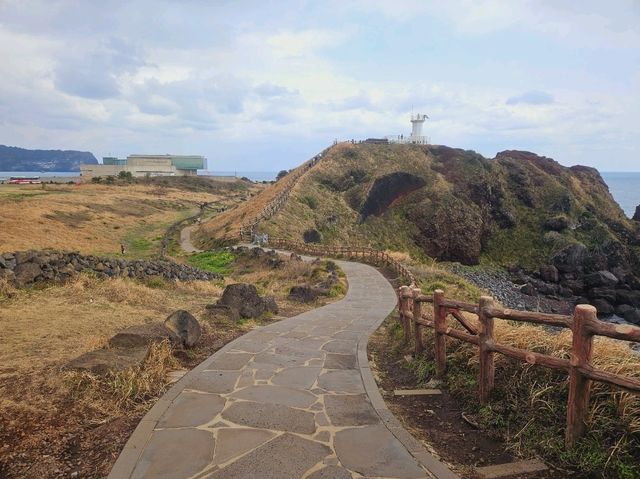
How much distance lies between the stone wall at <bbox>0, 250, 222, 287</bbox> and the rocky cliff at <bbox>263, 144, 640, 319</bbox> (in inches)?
864

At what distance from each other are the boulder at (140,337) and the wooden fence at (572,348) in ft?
15.3

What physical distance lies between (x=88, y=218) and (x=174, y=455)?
44.6m

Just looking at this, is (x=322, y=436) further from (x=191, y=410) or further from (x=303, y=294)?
(x=303, y=294)

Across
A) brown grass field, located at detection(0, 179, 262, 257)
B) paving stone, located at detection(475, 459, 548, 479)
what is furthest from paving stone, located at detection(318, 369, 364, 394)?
brown grass field, located at detection(0, 179, 262, 257)

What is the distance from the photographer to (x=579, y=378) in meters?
4.85

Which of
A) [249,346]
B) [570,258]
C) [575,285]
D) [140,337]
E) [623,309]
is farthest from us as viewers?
[570,258]

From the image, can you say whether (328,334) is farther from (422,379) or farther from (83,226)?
(83,226)

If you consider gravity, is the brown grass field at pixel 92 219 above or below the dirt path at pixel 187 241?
above

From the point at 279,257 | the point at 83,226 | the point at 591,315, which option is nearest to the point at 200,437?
the point at 591,315

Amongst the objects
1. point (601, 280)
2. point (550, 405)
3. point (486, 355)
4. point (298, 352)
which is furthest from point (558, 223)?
point (550, 405)

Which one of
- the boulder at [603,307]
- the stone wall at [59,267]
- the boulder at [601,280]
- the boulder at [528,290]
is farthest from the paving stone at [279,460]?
the boulder at [601,280]

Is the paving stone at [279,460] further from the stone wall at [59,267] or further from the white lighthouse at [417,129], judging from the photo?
the white lighthouse at [417,129]

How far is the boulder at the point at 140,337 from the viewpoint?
7941 millimetres

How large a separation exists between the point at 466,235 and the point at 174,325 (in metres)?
44.9
